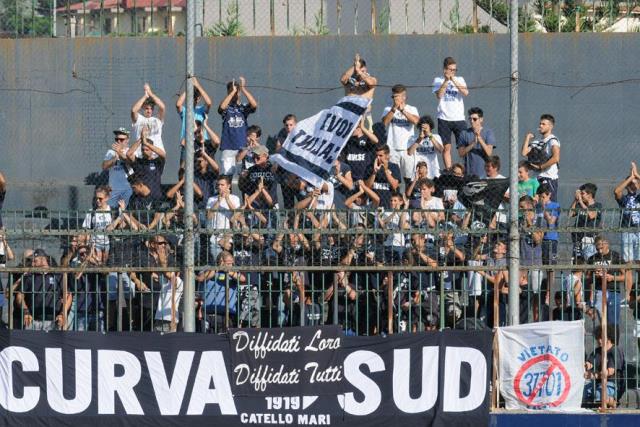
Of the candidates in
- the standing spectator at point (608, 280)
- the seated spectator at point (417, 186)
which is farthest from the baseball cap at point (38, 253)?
the standing spectator at point (608, 280)

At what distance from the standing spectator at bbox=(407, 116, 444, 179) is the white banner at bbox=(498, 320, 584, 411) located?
4090 millimetres

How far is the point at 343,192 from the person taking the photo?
1333cm

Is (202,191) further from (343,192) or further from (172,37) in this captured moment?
(172,37)

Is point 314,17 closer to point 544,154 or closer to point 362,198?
point 544,154

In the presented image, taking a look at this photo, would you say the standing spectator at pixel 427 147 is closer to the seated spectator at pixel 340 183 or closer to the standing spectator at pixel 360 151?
the standing spectator at pixel 360 151

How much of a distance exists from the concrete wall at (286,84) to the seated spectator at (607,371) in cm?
595

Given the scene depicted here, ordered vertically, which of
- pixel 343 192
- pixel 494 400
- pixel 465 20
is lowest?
pixel 494 400

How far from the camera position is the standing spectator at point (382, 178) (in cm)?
1313

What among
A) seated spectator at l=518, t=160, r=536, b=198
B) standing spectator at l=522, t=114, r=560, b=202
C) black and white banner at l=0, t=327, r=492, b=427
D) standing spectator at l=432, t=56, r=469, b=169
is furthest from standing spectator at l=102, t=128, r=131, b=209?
standing spectator at l=522, t=114, r=560, b=202

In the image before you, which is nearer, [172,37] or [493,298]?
[493,298]

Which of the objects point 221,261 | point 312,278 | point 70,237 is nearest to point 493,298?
point 312,278

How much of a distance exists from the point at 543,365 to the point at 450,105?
532 cm

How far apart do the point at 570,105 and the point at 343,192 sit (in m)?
4.76

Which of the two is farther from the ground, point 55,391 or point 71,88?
point 71,88
